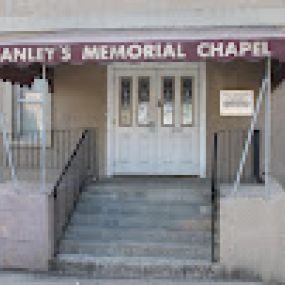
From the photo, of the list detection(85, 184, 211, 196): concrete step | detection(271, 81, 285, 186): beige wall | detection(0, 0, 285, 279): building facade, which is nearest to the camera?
detection(85, 184, 211, 196): concrete step

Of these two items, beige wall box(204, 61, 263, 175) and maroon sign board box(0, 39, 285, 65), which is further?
beige wall box(204, 61, 263, 175)

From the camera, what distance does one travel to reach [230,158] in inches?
493

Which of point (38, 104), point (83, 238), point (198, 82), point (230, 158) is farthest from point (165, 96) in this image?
point (83, 238)

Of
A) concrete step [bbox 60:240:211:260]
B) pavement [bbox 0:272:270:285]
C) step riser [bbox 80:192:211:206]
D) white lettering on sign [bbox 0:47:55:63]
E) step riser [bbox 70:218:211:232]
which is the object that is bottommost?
pavement [bbox 0:272:270:285]

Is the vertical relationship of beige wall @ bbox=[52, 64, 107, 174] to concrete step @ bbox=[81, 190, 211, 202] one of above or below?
above

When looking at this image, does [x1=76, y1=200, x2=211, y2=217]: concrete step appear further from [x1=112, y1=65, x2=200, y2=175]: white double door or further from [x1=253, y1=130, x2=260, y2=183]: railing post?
[x1=112, y1=65, x2=200, y2=175]: white double door

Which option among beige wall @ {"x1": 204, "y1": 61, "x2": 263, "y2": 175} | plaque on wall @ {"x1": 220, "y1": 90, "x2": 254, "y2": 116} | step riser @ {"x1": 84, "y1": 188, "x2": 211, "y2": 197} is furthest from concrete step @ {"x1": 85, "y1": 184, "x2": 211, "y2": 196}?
plaque on wall @ {"x1": 220, "y1": 90, "x2": 254, "y2": 116}

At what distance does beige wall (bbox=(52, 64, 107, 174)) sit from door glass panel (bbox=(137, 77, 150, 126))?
0.70 m

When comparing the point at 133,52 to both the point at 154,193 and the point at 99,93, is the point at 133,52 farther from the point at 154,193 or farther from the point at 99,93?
the point at 99,93

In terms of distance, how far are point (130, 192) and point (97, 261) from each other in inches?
90.5

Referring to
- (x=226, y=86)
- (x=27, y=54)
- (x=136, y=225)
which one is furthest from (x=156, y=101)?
(x=27, y=54)

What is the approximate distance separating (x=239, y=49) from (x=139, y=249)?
330 centimetres

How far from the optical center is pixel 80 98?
12.9 metres

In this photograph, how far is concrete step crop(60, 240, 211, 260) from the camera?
30.2 feet
